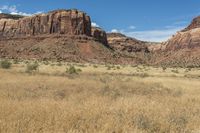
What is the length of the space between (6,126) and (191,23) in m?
196

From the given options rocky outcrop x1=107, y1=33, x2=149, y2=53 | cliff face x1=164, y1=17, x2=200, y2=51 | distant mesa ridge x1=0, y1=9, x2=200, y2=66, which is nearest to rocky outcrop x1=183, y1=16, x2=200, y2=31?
cliff face x1=164, y1=17, x2=200, y2=51

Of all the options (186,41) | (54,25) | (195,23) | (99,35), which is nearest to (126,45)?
(186,41)

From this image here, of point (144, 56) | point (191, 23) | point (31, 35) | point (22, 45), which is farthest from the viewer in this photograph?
point (191, 23)

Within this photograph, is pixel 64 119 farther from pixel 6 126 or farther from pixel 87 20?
pixel 87 20

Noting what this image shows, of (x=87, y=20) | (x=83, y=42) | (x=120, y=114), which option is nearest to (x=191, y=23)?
(x=87, y=20)

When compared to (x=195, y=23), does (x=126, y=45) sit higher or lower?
lower

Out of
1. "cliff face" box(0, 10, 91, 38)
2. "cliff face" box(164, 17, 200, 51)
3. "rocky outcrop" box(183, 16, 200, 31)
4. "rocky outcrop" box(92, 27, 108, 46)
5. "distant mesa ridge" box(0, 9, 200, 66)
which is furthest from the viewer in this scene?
"rocky outcrop" box(183, 16, 200, 31)

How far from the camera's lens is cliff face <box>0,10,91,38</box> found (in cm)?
13100

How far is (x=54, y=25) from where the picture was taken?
13275 cm

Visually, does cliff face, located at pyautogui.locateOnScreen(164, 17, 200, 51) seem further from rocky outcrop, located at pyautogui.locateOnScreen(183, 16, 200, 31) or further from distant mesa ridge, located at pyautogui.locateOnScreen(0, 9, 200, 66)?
rocky outcrop, located at pyautogui.locateOnScreen(183, 16, 200, 31)

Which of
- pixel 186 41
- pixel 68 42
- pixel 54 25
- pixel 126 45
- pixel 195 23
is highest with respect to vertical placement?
pixel 195 23

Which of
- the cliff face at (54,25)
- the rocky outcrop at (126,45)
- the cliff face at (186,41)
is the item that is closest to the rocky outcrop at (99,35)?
the cliff face at (54,25)

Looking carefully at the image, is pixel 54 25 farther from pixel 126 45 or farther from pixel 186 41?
pixel 126 45

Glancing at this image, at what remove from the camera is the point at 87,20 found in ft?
452
